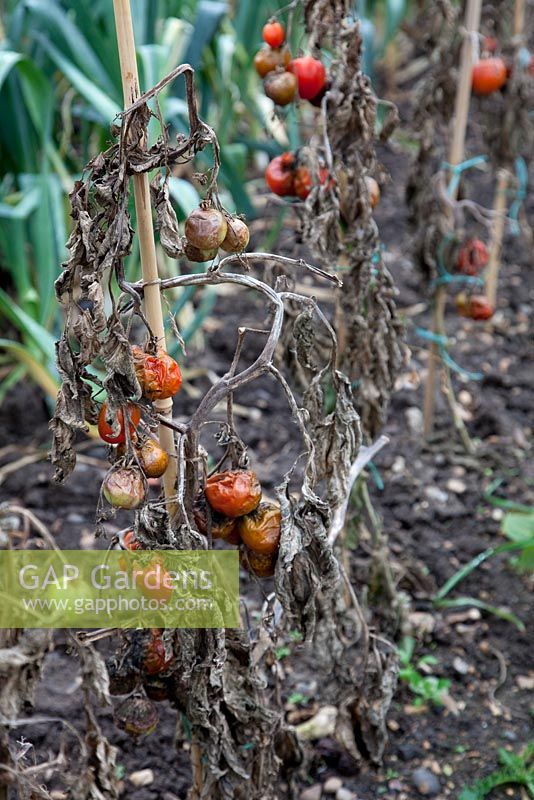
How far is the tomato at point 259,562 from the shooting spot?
3.48ft

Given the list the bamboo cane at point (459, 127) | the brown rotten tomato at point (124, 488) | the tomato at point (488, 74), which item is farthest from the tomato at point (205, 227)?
the tomato at point (488, 74)

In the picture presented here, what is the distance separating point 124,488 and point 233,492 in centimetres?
13

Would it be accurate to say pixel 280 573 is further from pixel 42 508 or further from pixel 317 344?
pixel 42 508

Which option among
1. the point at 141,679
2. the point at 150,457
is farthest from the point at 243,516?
the point at 141,679

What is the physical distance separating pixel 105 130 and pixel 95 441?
816mm

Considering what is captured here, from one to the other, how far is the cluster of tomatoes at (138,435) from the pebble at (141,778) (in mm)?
766

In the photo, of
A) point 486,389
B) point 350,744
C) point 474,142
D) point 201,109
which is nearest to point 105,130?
point 201,109

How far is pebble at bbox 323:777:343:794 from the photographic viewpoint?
1549 millimetres

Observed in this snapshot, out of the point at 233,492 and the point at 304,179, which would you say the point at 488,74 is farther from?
the point at 233,492

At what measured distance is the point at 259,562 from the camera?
107cm

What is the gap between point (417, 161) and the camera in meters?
2.21

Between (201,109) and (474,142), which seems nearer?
(201,109)

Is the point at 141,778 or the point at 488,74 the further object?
the point at 488,74

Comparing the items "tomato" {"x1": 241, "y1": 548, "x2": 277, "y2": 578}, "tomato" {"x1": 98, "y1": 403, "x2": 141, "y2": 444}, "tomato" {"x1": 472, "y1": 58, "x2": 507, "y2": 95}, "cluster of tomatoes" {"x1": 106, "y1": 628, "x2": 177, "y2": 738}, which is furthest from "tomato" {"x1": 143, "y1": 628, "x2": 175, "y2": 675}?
"tomato" {"x1": 472, "y1": 58, "x2": 507, "y2": 95}
